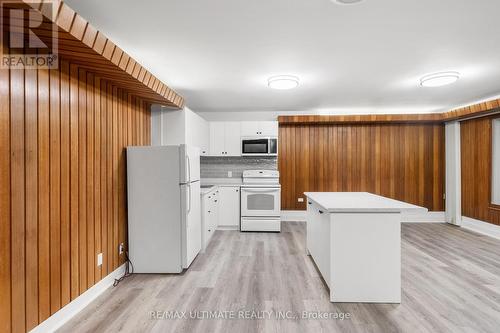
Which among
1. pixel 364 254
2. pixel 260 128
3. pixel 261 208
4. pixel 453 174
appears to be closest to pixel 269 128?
pixel 260 128

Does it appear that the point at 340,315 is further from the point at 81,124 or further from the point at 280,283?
the point at 81,124

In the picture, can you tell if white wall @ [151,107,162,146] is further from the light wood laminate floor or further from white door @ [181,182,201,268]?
the light wood laminate floor

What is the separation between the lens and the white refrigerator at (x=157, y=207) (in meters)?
3.00

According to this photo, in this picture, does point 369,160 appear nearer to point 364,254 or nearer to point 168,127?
point 364,254

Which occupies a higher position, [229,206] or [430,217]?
[229,206]

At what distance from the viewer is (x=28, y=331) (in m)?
1.79

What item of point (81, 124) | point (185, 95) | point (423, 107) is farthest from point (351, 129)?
point (81, 124)

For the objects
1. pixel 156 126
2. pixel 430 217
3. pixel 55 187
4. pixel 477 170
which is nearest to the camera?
pixel 55 187

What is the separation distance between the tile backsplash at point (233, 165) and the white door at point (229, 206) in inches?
24.8

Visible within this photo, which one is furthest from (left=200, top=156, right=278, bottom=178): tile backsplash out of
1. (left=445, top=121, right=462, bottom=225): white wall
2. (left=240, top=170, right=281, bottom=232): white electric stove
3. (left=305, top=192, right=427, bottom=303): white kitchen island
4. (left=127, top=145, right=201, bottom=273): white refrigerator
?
(left=445, top=121, right=462, bottom=225): white wall

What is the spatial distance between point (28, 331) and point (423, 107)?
6857 millimetres

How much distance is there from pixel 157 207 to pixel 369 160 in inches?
182

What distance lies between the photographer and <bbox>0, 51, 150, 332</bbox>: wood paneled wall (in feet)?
5.51

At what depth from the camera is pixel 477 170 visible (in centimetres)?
487
